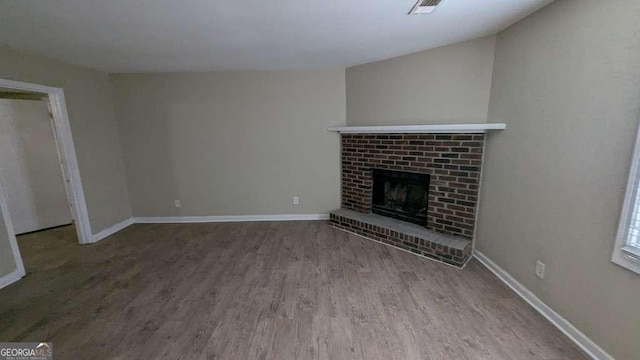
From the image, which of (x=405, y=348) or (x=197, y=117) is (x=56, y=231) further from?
(x=405, y=348)

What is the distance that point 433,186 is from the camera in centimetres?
311

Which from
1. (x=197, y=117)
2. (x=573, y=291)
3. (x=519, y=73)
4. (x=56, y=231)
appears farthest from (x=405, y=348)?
(x=56, y=231)

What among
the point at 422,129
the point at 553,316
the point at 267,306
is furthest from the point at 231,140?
the point at 553,316

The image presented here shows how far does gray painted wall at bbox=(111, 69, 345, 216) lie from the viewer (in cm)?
386

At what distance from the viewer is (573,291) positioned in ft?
5.89

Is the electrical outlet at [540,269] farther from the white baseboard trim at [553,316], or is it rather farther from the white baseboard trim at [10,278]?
the white baseboard trim at [10,278]

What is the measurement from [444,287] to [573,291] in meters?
0.88

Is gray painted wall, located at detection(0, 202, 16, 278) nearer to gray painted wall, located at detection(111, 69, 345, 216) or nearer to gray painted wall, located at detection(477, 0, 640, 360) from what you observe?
gray painted wall, located at detection(111, 69, 345, 216)

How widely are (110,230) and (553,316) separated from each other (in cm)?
525

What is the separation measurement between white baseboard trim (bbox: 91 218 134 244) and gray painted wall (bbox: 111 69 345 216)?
0.19 metres

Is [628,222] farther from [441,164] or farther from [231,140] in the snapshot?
[231,140]

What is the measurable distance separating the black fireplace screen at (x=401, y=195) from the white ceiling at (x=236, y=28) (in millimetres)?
1560

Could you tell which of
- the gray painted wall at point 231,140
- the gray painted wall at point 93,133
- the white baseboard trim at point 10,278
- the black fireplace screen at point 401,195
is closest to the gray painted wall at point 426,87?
the gray painted wall at point 231,140

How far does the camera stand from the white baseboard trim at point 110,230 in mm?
3566
